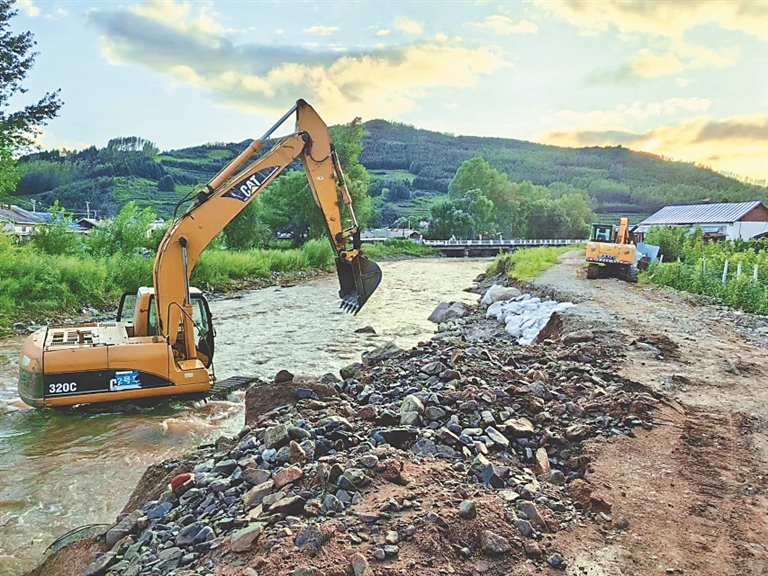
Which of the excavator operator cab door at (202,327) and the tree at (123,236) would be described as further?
the tree at (123,236)

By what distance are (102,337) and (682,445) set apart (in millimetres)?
7976

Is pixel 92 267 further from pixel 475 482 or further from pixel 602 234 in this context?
pixel 602 234

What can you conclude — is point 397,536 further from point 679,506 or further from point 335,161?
point 335,161

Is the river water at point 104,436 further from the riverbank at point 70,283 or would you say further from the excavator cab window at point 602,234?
the excavator cab window at point 602,234

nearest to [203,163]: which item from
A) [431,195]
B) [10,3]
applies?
[431,195]

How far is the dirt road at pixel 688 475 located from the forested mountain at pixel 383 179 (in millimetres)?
84852

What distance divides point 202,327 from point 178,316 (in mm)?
677

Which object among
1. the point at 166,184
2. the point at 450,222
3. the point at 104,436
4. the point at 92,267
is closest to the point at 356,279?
the point at 104,436

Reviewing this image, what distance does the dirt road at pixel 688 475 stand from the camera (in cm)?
372

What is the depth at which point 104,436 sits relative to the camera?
25.6ft

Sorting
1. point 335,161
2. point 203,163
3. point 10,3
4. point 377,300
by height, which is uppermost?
point 203,163

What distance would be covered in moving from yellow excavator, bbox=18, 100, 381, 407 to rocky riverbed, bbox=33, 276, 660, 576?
6.90 feet

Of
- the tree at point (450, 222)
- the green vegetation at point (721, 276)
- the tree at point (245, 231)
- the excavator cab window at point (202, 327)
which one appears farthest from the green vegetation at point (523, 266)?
the tree at point (450, 222)

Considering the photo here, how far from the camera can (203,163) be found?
150 meters
